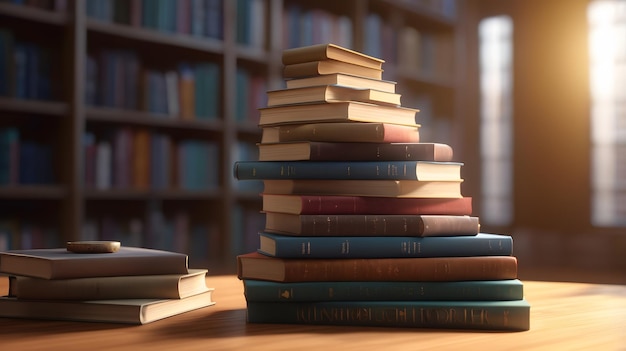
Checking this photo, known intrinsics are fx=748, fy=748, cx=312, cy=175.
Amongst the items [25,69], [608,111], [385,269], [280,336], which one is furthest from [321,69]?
[608,111]

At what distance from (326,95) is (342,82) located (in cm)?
4

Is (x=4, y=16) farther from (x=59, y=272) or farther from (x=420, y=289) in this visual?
(x=420, y=289)

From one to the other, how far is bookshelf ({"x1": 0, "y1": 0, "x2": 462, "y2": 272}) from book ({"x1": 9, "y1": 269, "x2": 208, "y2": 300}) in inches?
61.1

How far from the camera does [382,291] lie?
1029 mm

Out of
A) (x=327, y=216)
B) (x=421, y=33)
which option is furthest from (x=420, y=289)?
(x=421, y=33)

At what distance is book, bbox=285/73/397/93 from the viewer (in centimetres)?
115

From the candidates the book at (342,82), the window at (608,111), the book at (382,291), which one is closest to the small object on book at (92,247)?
the book at (382,291)

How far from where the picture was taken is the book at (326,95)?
1.14m

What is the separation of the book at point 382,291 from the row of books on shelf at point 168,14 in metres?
2.03

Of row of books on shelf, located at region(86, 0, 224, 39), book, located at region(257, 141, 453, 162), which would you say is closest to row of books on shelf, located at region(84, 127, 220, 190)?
row of books on shelf, located at region(86, 0, 224, 39)

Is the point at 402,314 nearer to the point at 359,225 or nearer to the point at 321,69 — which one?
the point at 359,225

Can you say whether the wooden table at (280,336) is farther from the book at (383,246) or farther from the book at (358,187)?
the book at (358,187)

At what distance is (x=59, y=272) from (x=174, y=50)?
2176 mm

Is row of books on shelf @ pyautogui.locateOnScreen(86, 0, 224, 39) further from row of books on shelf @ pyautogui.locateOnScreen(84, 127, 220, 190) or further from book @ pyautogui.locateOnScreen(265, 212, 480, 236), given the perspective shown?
book @ pyautogui.locateOnScreen(265, 212, 480, 236)
